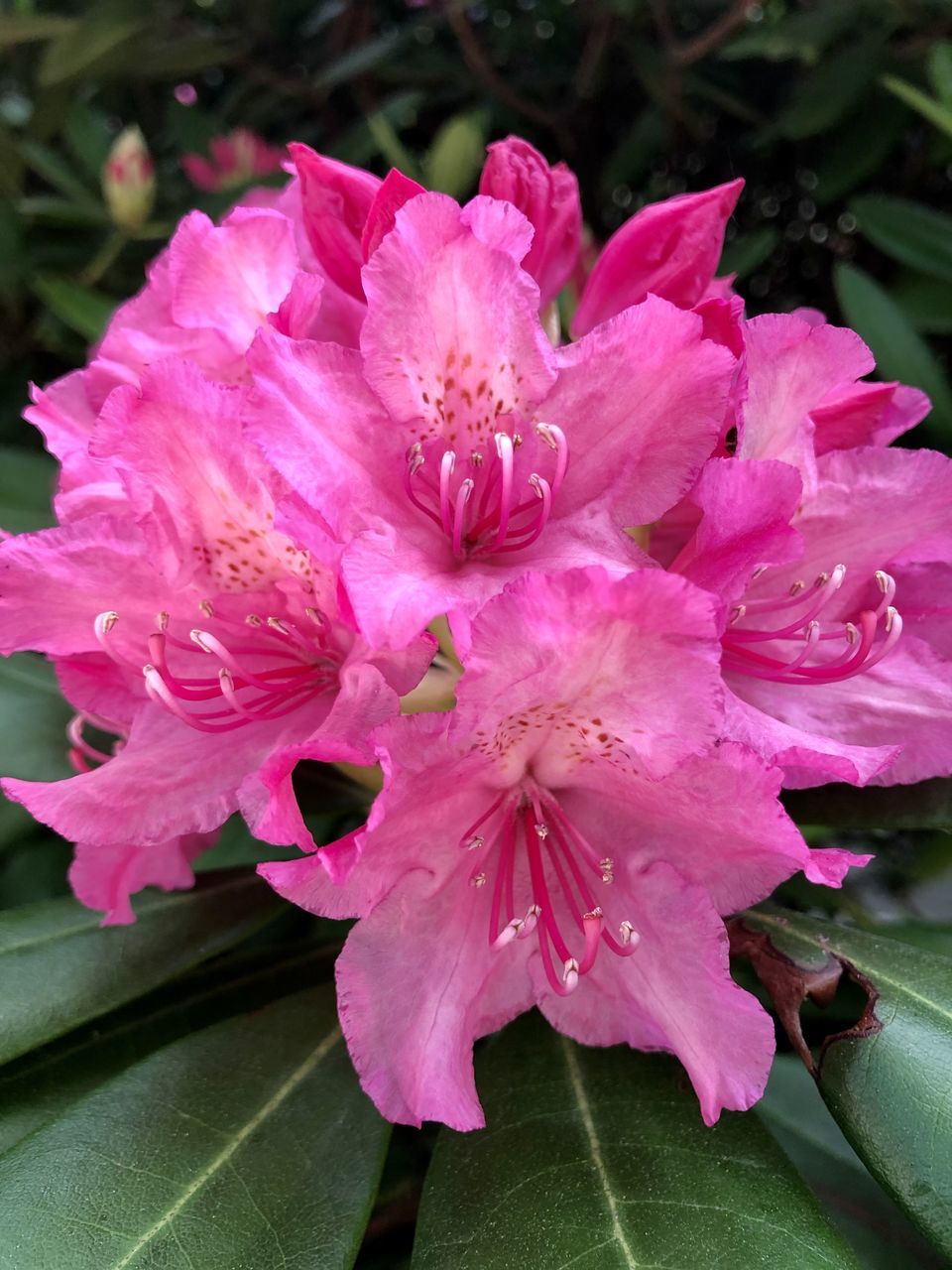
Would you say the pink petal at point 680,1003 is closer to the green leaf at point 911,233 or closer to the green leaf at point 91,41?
A: the green leaf at point 911,233

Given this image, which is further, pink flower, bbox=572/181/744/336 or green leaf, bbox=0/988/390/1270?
pink flower, bbox=572/181/744/336

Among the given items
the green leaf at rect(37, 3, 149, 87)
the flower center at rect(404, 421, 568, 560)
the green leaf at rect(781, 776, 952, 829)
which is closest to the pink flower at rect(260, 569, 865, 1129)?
the flower center at rect(404, 421, 568, 560)

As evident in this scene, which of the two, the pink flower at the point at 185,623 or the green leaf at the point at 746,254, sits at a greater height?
the pink flower at the point at 185,623

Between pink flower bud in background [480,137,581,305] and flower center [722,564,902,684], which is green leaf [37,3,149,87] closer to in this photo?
pink flower bud in background [480,137,581,305]

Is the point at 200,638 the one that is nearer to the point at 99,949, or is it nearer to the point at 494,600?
the point at 494,600

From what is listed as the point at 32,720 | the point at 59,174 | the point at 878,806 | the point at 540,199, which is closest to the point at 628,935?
the point at 878,806

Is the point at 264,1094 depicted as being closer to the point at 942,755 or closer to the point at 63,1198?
the point at 63,1198

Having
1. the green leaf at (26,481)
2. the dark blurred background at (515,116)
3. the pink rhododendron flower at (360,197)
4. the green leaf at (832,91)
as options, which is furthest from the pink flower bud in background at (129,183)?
the pink rhododendron flower at (360,197)

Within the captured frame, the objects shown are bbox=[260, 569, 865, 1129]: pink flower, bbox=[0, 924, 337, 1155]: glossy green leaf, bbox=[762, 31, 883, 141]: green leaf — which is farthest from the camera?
bbox=[762, 31, 883, 141]: green leaf
